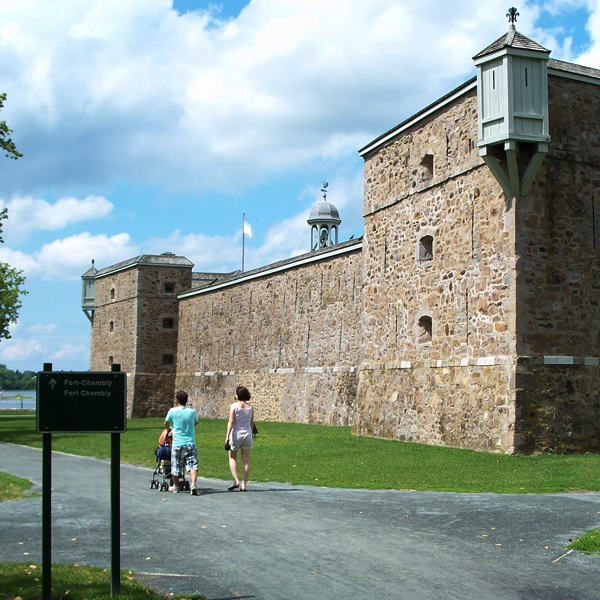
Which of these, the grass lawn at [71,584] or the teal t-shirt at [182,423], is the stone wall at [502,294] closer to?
the teal t-shirt at [182,423]

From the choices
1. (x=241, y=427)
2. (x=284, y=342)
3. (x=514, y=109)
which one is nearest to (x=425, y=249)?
(x=514, y=109)

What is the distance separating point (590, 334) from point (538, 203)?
2774 millimetres

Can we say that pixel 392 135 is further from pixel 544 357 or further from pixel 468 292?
pixel 544 357

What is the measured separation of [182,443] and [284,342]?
66.1 ft

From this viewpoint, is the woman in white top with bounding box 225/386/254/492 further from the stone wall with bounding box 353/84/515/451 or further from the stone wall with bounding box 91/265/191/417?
the stone wall with bounding box 91/265/191/417

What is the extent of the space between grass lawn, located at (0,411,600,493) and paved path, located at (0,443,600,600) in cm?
108

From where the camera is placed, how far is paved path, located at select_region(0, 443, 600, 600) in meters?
6.07

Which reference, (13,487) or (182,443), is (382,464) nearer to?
(182,443)

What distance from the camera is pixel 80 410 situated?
5.95m

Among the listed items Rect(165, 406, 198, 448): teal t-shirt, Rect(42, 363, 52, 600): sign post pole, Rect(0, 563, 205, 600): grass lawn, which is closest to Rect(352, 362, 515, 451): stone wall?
Rect(165, 406, 198, 448): teal t-shirt

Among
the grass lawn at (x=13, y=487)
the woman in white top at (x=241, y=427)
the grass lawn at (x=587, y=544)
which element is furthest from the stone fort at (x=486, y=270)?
the grass lawn at (x=13, y=487)

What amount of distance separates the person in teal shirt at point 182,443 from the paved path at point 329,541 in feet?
0.96

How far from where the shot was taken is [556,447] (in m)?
16.1

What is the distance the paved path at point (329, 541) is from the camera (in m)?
6.07
